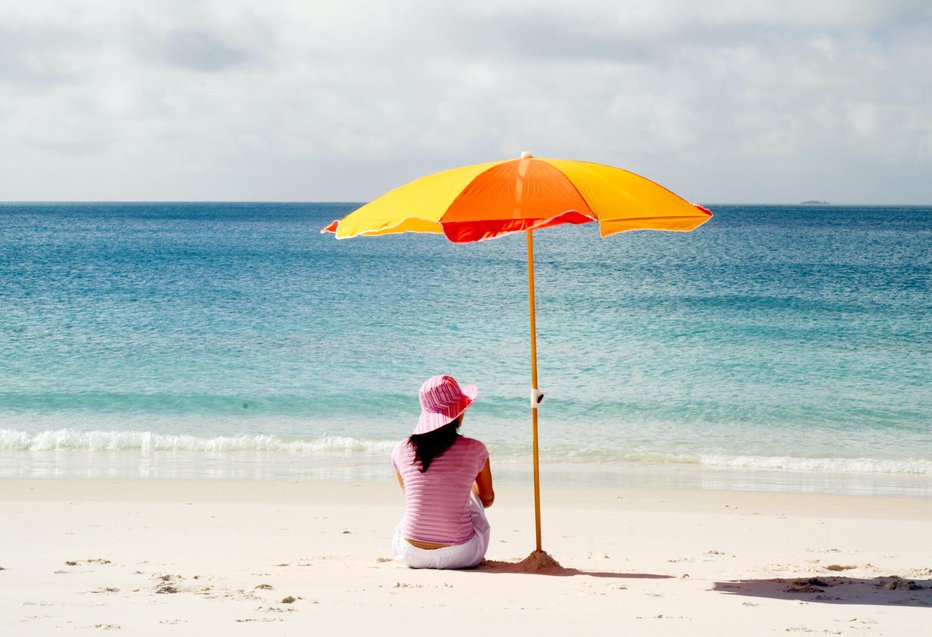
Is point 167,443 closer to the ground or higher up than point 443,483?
closer to the ground

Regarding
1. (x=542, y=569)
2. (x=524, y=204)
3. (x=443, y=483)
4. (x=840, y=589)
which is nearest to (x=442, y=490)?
(x=443, y=483)

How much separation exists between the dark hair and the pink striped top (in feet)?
Result: 0.12

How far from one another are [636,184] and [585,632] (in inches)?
104

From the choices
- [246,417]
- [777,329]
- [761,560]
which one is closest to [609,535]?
[761,560]

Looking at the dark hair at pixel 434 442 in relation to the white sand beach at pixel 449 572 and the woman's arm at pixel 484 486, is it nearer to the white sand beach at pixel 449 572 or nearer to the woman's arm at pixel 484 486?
the woman's arm at pixel 484 486

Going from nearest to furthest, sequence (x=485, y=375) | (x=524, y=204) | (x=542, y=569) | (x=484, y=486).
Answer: (x=524, y=204)
(x=484, y=486)
(x=542, y=569)
(x=485, y=375)

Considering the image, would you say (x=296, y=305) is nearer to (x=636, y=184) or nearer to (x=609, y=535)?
(x=609, y=535)

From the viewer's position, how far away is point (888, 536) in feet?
25.4

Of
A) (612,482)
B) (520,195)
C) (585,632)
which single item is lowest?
(612,482)

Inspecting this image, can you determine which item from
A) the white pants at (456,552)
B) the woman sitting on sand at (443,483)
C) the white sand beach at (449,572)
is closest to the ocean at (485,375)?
the white sand beach at (449,572)

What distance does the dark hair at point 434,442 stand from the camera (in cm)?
542

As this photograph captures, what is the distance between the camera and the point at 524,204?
497 centimetres

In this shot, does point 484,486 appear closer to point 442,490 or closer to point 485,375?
point 442,490

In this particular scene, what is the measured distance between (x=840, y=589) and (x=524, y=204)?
302 centimetres
